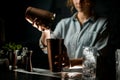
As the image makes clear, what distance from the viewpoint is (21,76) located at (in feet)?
6.46

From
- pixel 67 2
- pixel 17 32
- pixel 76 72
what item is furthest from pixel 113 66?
pixel 17 32

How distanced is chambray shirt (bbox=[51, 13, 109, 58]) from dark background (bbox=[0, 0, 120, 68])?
5cm

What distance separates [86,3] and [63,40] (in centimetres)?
32

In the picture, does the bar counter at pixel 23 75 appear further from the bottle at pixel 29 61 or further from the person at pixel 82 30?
the person at pixel 82 30

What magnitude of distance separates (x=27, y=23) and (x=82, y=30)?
496 mm

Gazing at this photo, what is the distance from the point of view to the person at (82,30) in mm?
1975

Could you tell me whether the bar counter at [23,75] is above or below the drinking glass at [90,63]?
below

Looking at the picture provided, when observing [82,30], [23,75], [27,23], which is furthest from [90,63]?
[27,23]

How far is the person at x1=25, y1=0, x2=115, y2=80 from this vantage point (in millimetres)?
1975

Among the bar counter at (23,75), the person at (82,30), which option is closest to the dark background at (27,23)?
the person at (82,30)

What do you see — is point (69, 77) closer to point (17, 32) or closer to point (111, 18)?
point (111, 18)

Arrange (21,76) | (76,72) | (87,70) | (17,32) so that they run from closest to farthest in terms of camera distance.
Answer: (87,70) → (76,72) → (21,76) → (17,32)

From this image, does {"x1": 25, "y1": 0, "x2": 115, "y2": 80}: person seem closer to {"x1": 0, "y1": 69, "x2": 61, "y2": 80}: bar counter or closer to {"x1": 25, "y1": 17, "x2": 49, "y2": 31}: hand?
{"x1": 25, "y1": 17, "x2": 49, "y2": 31}: hand

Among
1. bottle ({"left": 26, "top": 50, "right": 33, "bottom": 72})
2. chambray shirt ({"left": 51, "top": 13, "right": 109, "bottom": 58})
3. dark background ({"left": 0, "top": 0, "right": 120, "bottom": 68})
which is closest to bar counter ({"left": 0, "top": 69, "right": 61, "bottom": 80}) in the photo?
bottle ({"left": 26, "top": 50, "right": 33, "bottom": 72})
